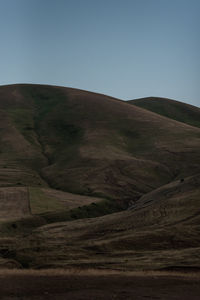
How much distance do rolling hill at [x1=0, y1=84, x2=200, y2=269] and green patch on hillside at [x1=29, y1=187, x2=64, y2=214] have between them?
204mm

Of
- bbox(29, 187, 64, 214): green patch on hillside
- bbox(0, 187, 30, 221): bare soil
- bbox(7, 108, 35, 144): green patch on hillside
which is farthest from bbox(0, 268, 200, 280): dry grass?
bbox(7, 108, 35, 144): green patch on hillside

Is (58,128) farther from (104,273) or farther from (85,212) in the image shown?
(104,273)

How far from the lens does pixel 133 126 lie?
467 feet

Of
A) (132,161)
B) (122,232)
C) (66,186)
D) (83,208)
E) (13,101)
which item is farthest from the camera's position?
(13,101)

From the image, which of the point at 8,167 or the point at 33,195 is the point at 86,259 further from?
the point at 8,167

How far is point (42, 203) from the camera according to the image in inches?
2943

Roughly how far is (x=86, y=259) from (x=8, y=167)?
7614cm

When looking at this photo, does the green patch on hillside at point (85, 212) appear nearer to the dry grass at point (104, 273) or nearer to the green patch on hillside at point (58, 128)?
the green patch on hillside at point (58, 128)
